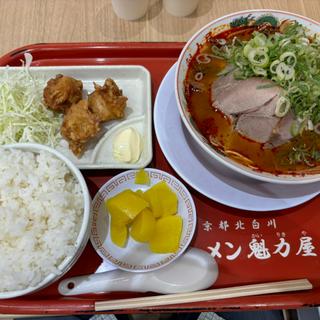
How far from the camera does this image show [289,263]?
5.10 ft

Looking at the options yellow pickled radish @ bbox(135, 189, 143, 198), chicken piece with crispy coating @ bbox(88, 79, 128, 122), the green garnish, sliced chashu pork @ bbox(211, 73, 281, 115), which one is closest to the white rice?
yellow pickled radish @ bbox(135, 189, 143, 198)

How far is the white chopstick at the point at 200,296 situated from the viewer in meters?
1.40

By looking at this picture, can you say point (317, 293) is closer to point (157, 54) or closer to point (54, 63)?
point (157, 54)

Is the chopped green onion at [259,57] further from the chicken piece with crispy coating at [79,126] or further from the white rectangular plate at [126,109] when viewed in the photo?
the chicken piece with crispy coating at [79,126]

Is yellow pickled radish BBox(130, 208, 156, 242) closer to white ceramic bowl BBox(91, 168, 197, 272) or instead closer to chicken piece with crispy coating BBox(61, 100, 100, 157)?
white ceramic bowl BBox(91, 168, 197, 272)

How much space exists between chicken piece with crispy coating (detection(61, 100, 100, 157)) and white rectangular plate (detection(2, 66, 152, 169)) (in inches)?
2.5

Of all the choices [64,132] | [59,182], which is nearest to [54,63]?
[64,132]

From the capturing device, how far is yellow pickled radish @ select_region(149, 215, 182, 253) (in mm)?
1491

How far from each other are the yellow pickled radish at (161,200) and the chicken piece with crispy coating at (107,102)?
1.31 ft

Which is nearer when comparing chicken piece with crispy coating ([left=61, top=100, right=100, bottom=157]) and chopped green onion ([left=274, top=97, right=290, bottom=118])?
chopped green onion ([left=274, top=97, right=290, bottom=118])

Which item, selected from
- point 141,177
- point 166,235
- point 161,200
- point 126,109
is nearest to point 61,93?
point 126,109

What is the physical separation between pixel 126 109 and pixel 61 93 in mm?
323

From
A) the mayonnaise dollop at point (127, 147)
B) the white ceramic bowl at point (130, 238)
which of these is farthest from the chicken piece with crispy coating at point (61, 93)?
the white ceramic bowl at point (130, 238)

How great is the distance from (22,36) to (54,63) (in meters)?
0.32
